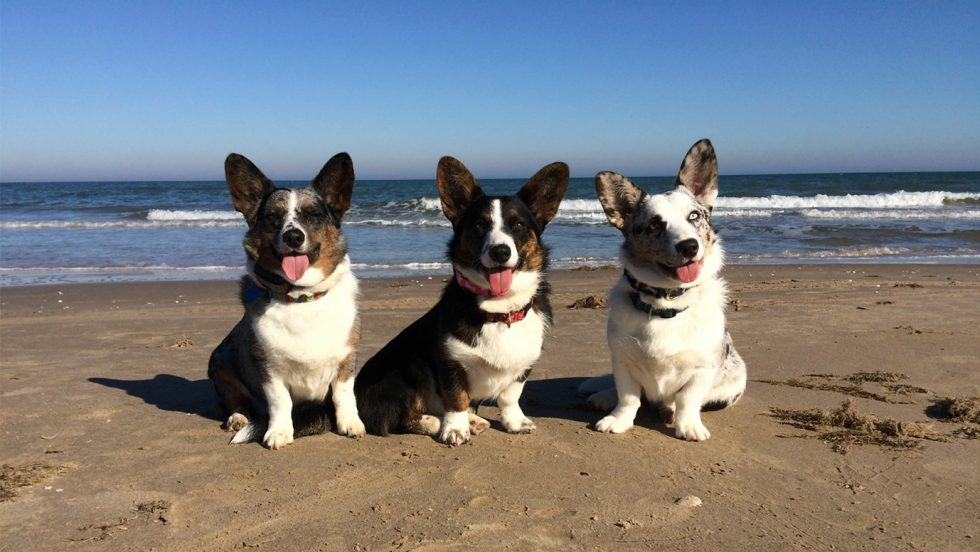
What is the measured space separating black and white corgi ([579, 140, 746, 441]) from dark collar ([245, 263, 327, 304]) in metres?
1.69

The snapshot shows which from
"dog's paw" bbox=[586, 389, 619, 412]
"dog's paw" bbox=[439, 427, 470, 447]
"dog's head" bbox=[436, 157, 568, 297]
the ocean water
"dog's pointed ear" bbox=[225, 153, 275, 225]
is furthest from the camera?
the ocean water

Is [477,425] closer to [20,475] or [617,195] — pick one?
[617,195]

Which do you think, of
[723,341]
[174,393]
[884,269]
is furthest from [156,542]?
[884,269]

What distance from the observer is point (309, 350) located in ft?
12.5

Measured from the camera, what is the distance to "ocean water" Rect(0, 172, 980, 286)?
1320cm

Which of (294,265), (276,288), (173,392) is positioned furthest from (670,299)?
(173,392)

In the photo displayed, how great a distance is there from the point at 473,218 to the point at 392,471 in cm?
138

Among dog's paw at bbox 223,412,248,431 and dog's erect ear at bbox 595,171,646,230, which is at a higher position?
dog's erect ear at bbox 595,171,646,230

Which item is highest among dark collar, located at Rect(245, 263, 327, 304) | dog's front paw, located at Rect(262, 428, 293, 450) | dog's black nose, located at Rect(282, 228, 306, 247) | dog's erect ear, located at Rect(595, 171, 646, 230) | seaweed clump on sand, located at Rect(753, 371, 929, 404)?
dog's erect ear, located at Rect(595, 171, 646, 230)

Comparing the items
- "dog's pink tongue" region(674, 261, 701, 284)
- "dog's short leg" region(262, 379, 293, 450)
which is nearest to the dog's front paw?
"dog's short leg" region(262, 379, 293, 450)

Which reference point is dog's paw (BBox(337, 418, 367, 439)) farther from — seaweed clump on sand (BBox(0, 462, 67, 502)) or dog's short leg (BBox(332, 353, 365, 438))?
seaweed clump on sand (BBox(0, 462, 67, 502))

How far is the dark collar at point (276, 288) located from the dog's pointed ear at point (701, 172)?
2170 mm

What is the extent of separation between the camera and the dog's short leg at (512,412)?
161 inches

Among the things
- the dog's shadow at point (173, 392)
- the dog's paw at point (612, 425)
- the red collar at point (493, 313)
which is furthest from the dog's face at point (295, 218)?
the dog's paw at point (612, 425)
